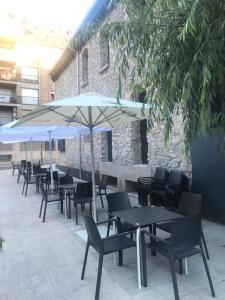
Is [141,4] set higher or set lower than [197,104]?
higher

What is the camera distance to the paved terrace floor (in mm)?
3023

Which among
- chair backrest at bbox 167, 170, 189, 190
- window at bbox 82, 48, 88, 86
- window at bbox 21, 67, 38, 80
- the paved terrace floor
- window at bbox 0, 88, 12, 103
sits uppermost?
window at bbox 21, 67, 38, 80

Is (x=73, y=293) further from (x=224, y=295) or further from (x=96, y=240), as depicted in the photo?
(x=224, y=295)

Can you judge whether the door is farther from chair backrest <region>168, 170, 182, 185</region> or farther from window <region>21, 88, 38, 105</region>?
window <region>21, 88, 38, 105</region>

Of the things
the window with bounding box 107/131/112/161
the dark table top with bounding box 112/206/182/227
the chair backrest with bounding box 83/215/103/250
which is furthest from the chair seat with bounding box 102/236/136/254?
the window with bounding box 107/131/112/161

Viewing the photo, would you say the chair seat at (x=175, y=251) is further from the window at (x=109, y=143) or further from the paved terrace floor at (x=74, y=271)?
the window at (x=109, y=143)

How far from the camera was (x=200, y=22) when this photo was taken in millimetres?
1978

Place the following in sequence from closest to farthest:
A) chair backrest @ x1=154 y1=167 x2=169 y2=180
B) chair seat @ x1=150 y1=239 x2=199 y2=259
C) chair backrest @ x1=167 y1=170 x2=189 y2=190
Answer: chair seat @ x1=150 y1=239 x2=199 y2=259 < chair backrest @ x1=167 y1=170 x2=189 y2=190 < chair backrest @ x1=154 y1=167 x2=169 y2=180

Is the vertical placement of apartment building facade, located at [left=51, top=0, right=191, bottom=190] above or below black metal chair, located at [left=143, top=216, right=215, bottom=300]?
above

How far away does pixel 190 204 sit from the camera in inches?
156

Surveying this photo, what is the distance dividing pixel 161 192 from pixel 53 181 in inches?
145

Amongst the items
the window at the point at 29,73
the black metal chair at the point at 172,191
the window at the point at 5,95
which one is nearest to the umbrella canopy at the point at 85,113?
the black metal chair at the point at 172,191

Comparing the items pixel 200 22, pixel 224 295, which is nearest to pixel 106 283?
pixel 224 295

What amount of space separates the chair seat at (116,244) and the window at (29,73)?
29.7 metres
